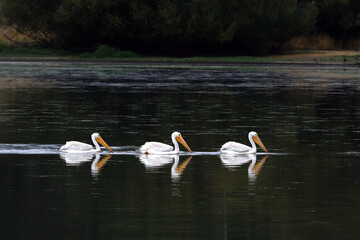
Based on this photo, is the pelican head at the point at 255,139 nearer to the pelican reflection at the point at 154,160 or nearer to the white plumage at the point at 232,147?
the white plumage at the point at 232,147

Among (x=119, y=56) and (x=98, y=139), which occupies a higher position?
(x=98, y=139)

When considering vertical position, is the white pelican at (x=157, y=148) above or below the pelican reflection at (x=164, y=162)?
above

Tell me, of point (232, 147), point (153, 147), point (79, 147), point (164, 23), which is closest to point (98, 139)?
point (79, 147)

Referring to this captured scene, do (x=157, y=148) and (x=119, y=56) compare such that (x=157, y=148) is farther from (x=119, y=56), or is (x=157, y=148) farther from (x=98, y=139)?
(x=119, y=56)

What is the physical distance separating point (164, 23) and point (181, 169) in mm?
39758

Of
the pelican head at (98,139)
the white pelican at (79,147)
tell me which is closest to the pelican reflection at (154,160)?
the pelican head at (98,139)

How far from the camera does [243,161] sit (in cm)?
1522

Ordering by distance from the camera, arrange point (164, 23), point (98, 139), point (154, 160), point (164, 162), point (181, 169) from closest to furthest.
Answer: point (181, 169), point (164, 162), point (154, 160), point (98, 139), point (164, 23)

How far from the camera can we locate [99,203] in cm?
1102

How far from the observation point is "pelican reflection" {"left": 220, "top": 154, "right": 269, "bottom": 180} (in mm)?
14172

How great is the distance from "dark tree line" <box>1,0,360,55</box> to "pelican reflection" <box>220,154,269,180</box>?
37706 mm

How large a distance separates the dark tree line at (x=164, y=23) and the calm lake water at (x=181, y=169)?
23.4 m

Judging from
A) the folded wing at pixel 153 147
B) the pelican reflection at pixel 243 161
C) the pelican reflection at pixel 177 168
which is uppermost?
the folded wing at pixel 153 147

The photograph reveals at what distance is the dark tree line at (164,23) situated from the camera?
176ft
